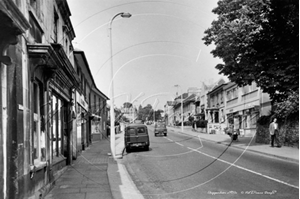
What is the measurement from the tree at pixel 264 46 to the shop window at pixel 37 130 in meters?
6.51

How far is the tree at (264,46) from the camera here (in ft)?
4.50

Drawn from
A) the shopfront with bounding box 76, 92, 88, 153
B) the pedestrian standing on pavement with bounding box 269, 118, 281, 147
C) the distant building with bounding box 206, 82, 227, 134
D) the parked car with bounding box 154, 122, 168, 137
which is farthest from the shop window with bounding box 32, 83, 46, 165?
the shopfront with bounding box 76, 92, 88, 153

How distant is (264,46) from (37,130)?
7176 millimetres

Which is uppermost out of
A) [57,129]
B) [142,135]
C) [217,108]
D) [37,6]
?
[37,6]

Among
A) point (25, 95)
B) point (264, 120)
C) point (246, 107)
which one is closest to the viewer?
point (264, 120)

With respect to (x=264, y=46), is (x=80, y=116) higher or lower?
lower

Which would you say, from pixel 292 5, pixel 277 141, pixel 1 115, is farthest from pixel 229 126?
pixel 1 115

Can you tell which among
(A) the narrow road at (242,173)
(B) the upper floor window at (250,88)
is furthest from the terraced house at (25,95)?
(B) the upper floor window at (250,88)

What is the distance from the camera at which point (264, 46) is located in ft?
5.29

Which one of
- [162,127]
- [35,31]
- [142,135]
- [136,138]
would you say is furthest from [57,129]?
[162,127]

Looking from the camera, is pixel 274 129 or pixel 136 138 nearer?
pixel 274 129

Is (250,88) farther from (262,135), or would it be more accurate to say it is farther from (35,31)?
(35,31)

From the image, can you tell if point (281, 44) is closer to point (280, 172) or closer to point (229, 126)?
point (280, 172)

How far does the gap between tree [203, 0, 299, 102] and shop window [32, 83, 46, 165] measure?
6507 millimetres
